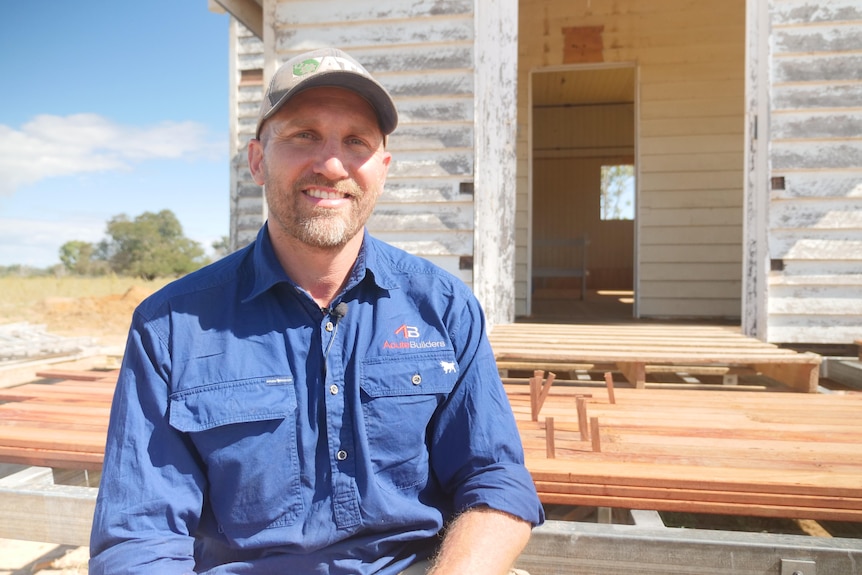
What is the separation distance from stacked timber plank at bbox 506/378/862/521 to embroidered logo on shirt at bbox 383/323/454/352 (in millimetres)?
767

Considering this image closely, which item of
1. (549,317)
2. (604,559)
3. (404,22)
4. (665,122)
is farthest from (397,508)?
(665,122)

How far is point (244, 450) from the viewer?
4.18ft

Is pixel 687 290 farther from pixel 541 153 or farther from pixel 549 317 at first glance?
pixel 541 153

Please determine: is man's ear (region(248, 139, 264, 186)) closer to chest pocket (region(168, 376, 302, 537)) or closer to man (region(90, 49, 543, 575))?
man (region(90, 49, 543, 575))

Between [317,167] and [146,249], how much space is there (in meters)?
49.3

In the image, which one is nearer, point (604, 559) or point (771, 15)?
point (604, 559)

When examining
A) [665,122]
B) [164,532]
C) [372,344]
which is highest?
[665,122]

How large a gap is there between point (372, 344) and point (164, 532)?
59 cm

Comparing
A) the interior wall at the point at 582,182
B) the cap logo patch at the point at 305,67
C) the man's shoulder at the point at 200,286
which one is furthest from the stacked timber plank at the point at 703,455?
the interior wall at the point at 582,182

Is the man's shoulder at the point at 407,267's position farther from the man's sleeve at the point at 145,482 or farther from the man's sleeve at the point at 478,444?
the man's sleeve at the point at 145,482

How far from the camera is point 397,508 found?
1.31 metres

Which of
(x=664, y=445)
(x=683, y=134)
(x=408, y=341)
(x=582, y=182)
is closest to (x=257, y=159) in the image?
(x=408, y=341)

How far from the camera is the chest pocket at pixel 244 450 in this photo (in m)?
1.25

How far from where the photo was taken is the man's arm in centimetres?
122
